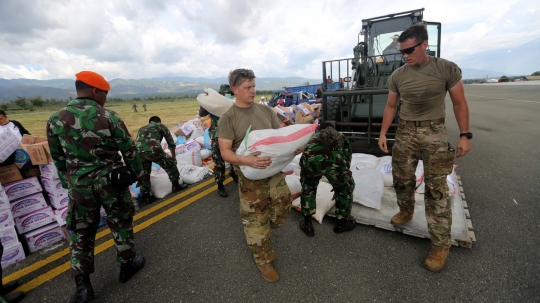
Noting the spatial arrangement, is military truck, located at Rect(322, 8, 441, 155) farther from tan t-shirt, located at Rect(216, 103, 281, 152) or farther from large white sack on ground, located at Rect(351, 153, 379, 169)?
tan t-shirt, located at Rect(216, 103, 281, 152)

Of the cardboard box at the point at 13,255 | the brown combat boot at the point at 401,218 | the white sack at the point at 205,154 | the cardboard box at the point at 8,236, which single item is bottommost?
the cardboard box at the point at 13,255

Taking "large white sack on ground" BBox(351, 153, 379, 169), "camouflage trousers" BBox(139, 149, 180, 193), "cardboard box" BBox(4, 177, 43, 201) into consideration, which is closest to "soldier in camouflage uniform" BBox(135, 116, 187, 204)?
"camouflage trousers" BBox(139, 149, 180, 193)

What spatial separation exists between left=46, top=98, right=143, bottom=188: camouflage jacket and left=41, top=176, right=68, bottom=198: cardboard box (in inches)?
34.5

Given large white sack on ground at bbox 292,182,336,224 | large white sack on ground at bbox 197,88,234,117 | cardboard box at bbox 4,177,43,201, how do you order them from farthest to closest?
1. large white sack on ground at bbox 197,88,234,117
2. large white sack on ground at bbox 292,182,336,224
3. cardboard box at bbox 4,177,43,201

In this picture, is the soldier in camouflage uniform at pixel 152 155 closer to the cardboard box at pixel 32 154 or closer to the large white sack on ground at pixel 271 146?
the cardboard box at pixel 32 154

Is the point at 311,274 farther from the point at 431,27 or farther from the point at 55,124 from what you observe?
the point at 431,27

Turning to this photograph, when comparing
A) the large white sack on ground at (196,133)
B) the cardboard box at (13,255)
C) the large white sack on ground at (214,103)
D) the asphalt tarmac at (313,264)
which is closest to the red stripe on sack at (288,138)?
the asphalt tarmac at (313,264)

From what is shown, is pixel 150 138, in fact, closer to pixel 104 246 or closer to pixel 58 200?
pixel 58 200

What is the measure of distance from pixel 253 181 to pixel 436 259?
1.57 m

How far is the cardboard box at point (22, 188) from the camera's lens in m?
2.37

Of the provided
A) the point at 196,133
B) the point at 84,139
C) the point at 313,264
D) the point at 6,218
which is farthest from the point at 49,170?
the point at 196,133

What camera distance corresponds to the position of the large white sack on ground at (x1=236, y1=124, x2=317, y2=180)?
1666 millimetres

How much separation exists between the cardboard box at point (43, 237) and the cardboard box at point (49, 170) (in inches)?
20.6

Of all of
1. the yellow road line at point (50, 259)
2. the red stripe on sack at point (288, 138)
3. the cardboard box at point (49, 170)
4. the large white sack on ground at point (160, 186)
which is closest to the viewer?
the red stripe on sack at point (288, 138)
